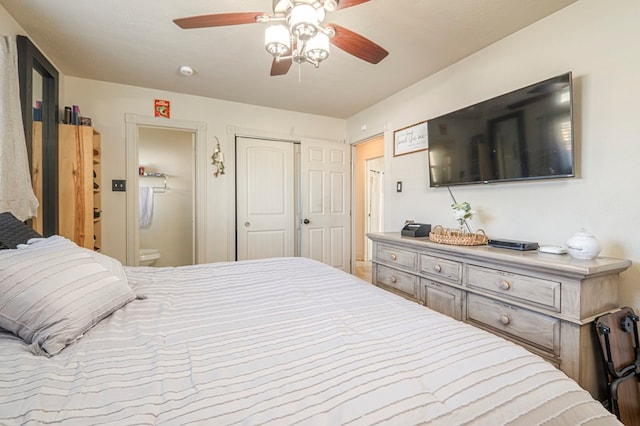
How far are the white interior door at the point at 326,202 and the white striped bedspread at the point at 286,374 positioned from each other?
2755mm

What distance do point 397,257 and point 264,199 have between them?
2.01 metres

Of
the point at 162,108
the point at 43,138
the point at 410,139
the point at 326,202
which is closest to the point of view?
the point at 43,138

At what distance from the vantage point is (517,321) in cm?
157

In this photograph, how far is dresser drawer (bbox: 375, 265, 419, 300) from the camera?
7.47ft

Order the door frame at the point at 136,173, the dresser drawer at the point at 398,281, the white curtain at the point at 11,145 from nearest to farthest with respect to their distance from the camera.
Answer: the white curtain at the point at 11,145 → the dresser drawer at the point at 398,281 → the door frame at the point at 136,173

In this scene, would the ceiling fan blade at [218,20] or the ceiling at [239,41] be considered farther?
the ceiling at [239,41]

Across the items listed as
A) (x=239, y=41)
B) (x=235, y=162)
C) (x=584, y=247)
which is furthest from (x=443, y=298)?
(x=235, y=162)

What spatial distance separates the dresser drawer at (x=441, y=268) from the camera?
1913 mm

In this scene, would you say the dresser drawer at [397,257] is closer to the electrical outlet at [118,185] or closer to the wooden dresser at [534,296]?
the wooden dresser at [534,296]

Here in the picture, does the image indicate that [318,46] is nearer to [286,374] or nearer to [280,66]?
[280,66]

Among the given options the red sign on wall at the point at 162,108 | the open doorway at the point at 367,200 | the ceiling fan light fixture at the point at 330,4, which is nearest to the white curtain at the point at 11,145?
the red sign on wall at the point at 162,108

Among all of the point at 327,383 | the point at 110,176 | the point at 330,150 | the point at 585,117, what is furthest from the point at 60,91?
the point at 585,117

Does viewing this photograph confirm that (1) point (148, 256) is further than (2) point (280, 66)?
Yes

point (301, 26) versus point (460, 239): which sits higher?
point (301, 26)
